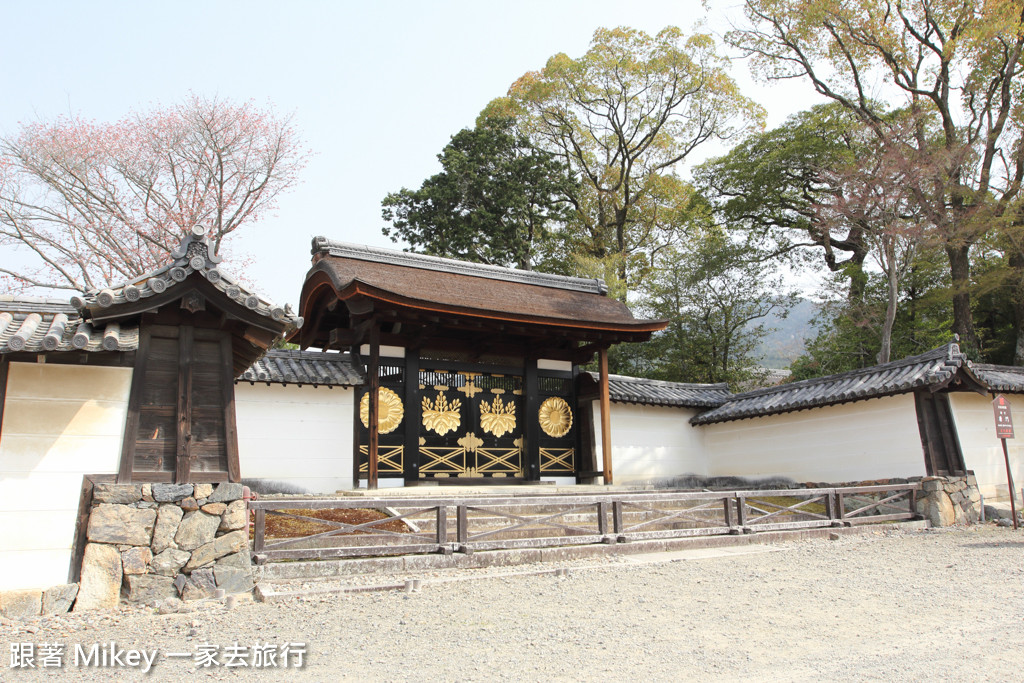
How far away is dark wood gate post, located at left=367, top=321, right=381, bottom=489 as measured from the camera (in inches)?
437

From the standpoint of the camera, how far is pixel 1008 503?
12070 mm

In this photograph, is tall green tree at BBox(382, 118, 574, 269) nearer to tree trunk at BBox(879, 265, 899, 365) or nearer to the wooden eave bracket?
tree trunk at BBox(879, 265, 899, 365)

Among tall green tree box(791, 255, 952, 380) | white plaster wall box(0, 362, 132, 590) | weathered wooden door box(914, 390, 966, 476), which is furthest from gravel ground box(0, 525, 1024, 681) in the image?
tall green tree box(791, 255, 952, 380)

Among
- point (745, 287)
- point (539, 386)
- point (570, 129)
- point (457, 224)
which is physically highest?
point (570, 129)

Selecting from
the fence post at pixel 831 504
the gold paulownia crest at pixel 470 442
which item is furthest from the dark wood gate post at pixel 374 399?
the fence post at pixel 831 504

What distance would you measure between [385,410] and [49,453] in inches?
246

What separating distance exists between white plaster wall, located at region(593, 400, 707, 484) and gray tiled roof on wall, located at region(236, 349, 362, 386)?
200 inches

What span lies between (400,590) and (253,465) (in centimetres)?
576

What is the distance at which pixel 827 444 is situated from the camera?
1328cm

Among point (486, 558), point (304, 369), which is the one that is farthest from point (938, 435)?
point (304, 369)

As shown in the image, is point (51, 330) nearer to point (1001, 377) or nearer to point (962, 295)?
point (1001, 377)

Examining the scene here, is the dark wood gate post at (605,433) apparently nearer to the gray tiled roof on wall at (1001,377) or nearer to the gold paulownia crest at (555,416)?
the gold paulownia crest at (555,416)

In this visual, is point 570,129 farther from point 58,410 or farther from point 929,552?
point 58,410

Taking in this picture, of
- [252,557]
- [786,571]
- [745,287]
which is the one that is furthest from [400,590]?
[745,287]
